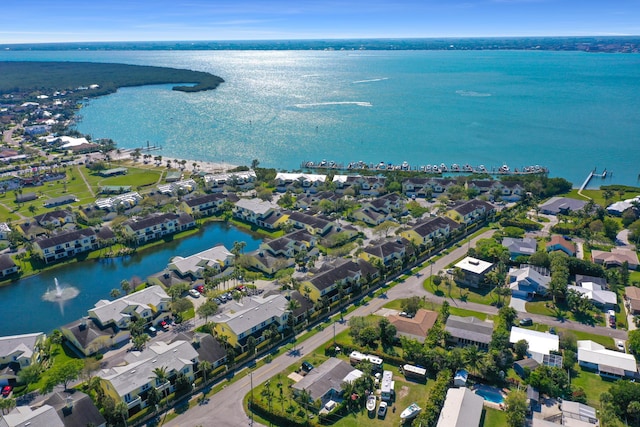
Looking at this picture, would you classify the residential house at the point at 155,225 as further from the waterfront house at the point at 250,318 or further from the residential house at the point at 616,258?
the residential house at the point at 616,258

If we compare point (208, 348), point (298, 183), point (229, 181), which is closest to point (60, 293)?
point (208, 348)

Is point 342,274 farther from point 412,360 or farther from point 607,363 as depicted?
point 607,363

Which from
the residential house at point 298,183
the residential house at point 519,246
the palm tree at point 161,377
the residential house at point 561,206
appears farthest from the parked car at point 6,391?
the residential house at point 561,206

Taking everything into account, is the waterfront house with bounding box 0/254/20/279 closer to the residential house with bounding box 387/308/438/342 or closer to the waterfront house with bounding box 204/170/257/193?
the waterfront house with bounding box 204/170/257/193

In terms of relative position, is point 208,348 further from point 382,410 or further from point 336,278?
point 336,278

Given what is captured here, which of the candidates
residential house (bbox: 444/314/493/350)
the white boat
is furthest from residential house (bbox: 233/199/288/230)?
the white boat

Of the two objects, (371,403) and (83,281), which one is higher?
(371,403)
